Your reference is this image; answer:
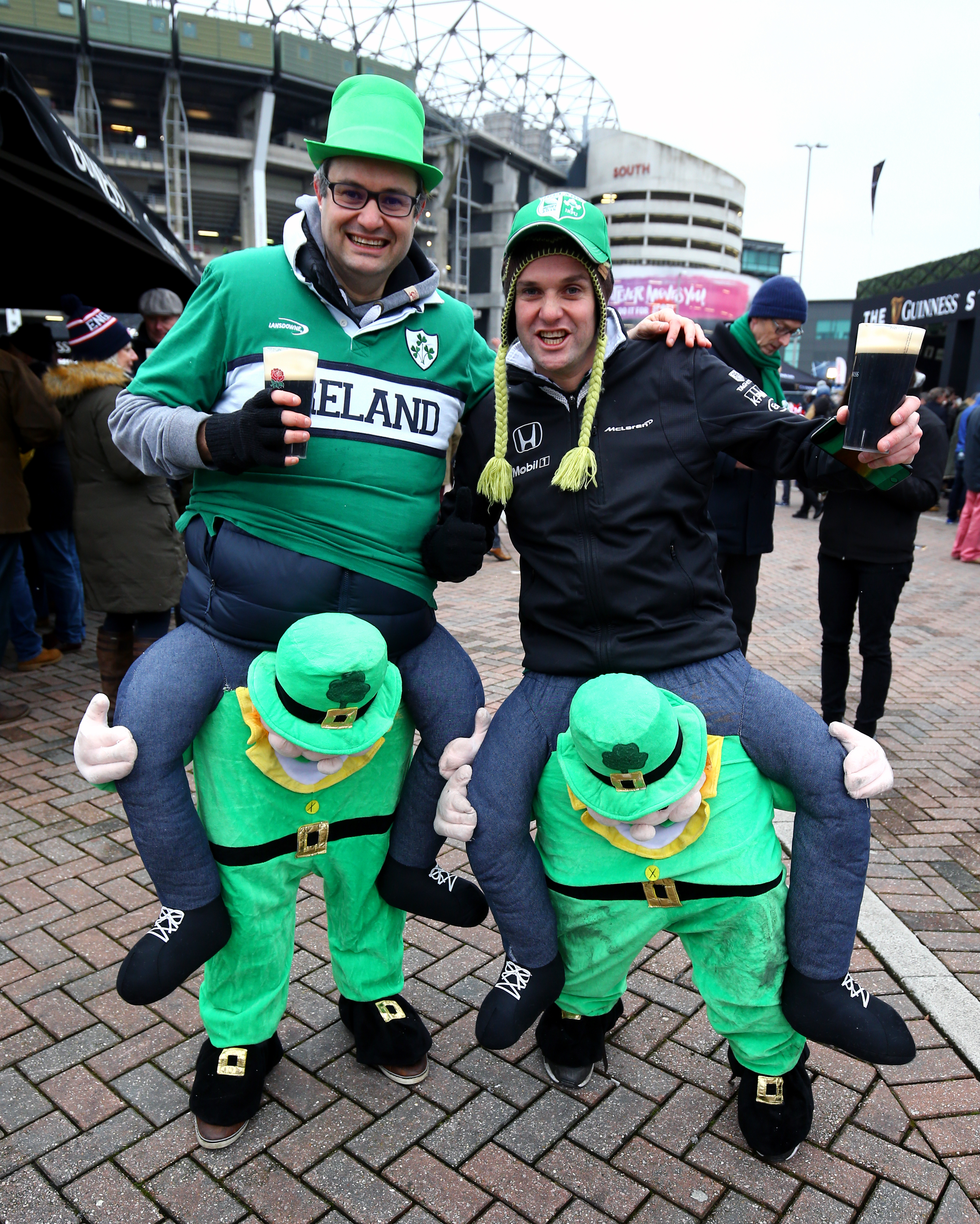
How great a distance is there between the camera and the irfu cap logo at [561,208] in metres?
2.12

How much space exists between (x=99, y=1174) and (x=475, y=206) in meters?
63.4

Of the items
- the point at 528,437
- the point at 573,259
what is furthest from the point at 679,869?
the point at 573,259

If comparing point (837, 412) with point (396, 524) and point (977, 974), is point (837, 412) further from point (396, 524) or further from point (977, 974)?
point (977, 974)

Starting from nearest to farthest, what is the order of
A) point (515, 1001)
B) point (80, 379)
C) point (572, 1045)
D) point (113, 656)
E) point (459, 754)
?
point (515, 1001), point (459, 754), point (572, 1045), point (80, 379), point (113, 656)

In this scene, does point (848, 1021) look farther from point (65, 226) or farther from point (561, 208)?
point (65, 226)

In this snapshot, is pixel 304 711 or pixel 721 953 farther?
pixel 721 953

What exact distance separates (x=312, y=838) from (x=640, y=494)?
121cm

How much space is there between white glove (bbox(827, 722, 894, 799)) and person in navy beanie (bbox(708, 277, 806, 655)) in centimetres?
208

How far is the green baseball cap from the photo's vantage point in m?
2.11

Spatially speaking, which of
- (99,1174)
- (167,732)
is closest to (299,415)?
(167,732)

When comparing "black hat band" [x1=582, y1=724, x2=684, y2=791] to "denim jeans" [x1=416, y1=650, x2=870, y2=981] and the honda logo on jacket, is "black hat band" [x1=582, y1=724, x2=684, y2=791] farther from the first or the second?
the honda logo on jacket

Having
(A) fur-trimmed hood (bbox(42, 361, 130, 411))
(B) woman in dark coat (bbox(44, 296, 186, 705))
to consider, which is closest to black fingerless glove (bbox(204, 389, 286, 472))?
(B) woman in dark coat (bbox(44, 296, 186, 705))

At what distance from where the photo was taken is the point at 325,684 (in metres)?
1.98

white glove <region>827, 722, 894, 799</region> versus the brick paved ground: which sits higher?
white glove <region>827, 722, 894, 799</region>
